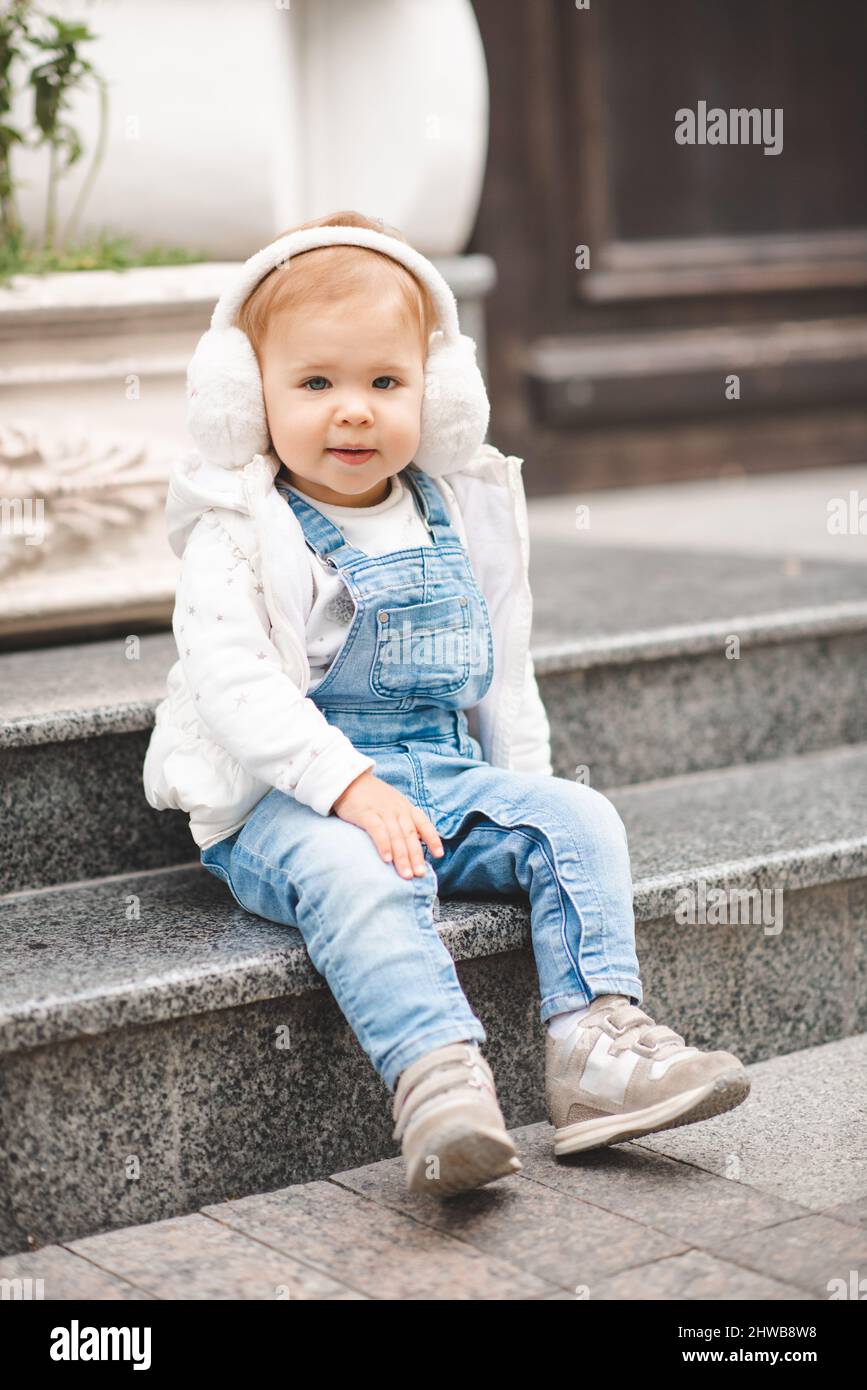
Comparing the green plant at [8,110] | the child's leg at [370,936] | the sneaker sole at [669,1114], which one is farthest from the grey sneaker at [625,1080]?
the green plant at [8,110]

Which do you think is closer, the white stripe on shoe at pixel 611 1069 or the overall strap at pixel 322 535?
the white stripe on shoe at pixel 611 1069

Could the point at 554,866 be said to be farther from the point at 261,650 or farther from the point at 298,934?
the point at 261,650

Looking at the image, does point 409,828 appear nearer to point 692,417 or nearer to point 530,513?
point 530,513

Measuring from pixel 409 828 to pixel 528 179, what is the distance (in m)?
2.72

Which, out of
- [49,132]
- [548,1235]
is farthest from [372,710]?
[49,132]

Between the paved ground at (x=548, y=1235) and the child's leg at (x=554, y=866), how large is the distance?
196 millimetres

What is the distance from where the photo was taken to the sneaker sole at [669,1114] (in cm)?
175

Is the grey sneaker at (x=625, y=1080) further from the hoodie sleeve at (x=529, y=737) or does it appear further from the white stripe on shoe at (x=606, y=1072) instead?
the hoodie sleeve at (x=529, y=737)

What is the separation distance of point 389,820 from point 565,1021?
11.3 inches

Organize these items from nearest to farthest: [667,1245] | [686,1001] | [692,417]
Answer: [667,1245] → [686,1001] → [692,417]

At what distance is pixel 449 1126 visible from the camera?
1.63 metres

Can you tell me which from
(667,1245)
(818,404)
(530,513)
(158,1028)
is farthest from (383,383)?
(818,404)
